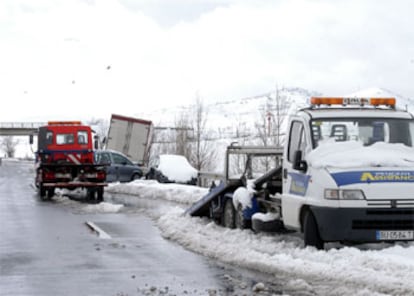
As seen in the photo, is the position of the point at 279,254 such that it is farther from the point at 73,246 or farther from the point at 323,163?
the point at 73,246

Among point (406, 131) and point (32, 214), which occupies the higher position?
point (406, 131)

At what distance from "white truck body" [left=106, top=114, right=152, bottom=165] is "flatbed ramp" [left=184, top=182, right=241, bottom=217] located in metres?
27.3

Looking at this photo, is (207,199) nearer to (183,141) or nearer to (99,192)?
(99,192)

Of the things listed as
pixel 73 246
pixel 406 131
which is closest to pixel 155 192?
pixel 73 246

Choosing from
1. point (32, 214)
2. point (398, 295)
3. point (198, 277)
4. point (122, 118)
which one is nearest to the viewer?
point (398, 295)

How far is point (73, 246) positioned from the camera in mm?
12367

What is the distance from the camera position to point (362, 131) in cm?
1092

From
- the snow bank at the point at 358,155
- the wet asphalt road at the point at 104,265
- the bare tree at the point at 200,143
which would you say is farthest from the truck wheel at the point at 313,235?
the bare tree at the point at 200,143

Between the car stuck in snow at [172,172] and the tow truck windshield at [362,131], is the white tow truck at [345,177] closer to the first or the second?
the tow truck windshield at [362,131]

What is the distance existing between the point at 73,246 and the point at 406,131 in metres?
5.89

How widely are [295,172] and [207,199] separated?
4.05 meters

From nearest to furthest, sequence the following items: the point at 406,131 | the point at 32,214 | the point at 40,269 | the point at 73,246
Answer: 1. the point at 40,269
2. the point at 406,131
3. the point at 73,246
4. the point at 32,214

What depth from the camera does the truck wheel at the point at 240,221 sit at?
12992 mm

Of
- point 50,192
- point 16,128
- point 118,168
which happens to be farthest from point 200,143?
point 16,128
